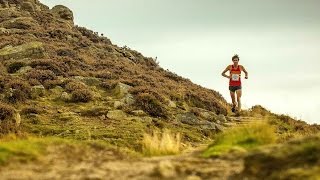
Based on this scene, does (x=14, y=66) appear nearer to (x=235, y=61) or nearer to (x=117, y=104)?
(x=117, y=104)

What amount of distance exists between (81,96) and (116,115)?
3155 mm

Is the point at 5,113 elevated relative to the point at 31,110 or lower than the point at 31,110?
lower

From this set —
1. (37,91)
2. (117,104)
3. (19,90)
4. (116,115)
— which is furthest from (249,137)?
(37,91)

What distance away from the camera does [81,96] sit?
24516 millimetres

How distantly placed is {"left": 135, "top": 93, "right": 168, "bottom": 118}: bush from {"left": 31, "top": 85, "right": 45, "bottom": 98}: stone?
4.84 m

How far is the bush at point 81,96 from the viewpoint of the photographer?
24516 mm

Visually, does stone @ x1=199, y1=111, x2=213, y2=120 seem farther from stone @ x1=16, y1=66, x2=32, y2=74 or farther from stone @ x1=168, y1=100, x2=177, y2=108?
stone @ x1=16, y1=66, x2=32, y2=74

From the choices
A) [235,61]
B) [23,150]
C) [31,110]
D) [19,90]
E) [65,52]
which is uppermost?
[65,52]

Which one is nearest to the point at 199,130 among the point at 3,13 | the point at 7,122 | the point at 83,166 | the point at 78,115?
the point at 78,115

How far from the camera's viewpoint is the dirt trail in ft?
22.5

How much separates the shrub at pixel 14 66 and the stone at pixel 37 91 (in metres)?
5.50

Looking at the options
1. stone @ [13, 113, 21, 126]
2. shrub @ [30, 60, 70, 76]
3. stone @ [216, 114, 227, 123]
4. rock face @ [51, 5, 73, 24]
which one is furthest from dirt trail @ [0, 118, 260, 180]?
rock face @ [51, 5, 73, 24]

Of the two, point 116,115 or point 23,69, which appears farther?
point 23,69

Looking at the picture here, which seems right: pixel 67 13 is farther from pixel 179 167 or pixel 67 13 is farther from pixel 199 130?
pixel 179 167
